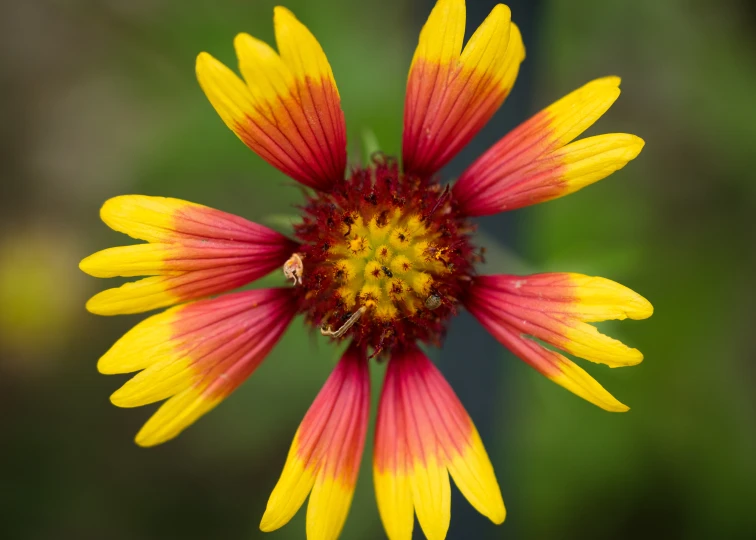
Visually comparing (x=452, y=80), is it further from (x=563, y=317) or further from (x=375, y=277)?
(x=563, y=317)

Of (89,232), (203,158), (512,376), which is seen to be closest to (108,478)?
(89,232)

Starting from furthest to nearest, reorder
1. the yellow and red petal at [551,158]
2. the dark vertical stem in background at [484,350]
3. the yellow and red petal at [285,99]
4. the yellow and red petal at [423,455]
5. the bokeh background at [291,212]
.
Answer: the bokeh background at [291,212]
the dark vertical stem in background at [484,350]
the yellow and red petal at [423,455]
the yellow and red petal at [551,158]
the yellow and red petal at [285,99]

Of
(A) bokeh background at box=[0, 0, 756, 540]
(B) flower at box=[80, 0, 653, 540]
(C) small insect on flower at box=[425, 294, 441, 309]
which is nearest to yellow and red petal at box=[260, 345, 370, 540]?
(B) flower at box=[80, 0, 653, 540]

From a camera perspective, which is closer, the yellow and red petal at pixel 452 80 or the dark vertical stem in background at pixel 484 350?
the yellow and red petal at pixel 452 80

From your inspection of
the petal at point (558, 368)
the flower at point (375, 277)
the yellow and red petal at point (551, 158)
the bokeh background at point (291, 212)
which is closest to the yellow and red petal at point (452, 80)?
the flower at point (375, 277)

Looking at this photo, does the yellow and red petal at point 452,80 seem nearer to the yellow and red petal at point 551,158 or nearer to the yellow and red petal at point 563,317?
the yellow and red petal at point 551,158

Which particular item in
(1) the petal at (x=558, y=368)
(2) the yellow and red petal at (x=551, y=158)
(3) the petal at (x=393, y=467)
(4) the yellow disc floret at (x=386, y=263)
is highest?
(2) the yellow and red petal at (x=551, y=158)

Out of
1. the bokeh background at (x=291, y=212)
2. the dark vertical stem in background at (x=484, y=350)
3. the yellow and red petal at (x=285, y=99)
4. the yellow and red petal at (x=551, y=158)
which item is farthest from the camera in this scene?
the bokeh background at (x=291, y=212)

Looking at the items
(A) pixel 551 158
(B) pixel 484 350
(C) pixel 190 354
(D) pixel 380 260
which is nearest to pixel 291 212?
(B) pixel 484 350
